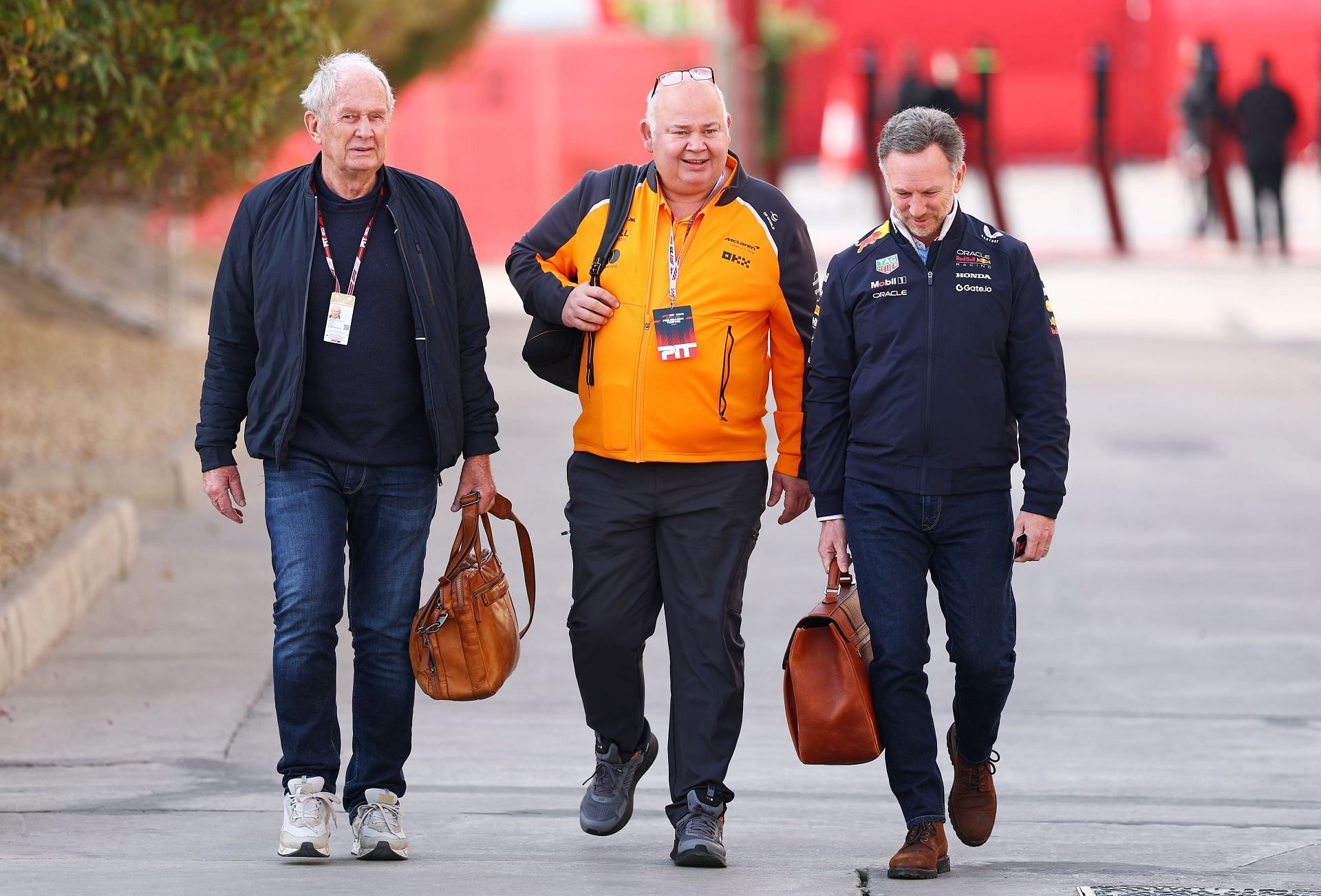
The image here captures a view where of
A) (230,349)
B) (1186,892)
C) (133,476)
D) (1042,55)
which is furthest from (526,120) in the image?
(1186,892)

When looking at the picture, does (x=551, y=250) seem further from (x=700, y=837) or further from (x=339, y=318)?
(x=700, y=837)

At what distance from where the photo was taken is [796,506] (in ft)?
16.6

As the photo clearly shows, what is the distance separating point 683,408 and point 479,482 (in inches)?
22.0

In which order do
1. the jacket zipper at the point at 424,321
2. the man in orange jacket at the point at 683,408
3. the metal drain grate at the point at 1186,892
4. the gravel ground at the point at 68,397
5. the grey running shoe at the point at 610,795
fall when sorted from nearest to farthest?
the metal drain grate at the point at 1186,892 → the jacket zipper at the point at 424,321 → the man in orange jacket at the point at 683,408 → the grey running shoe at the point at 610,795 → the gravel ground at the point at 68,397

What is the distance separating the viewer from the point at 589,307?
191 inches

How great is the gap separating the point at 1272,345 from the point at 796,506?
1216 cm

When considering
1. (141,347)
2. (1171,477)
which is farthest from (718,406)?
(141,347)

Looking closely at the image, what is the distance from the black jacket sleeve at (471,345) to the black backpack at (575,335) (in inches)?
5.2

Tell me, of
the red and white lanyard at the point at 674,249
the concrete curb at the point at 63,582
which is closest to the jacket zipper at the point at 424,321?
the red and white lanyard at the point at 674,249

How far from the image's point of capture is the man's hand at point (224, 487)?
4.87m

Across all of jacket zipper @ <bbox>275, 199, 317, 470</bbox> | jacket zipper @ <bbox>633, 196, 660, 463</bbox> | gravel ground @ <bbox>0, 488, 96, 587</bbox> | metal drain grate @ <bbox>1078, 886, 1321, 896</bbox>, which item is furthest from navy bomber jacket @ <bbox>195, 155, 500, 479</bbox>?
gravel ground @ <bbox>0, 488, 96, 587</bbox>

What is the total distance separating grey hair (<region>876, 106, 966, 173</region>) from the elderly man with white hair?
1106 millimetres

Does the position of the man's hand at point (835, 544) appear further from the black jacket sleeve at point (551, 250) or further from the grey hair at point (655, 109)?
the grey hair at point (655, 109)

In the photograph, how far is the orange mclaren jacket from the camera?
4.85 m
